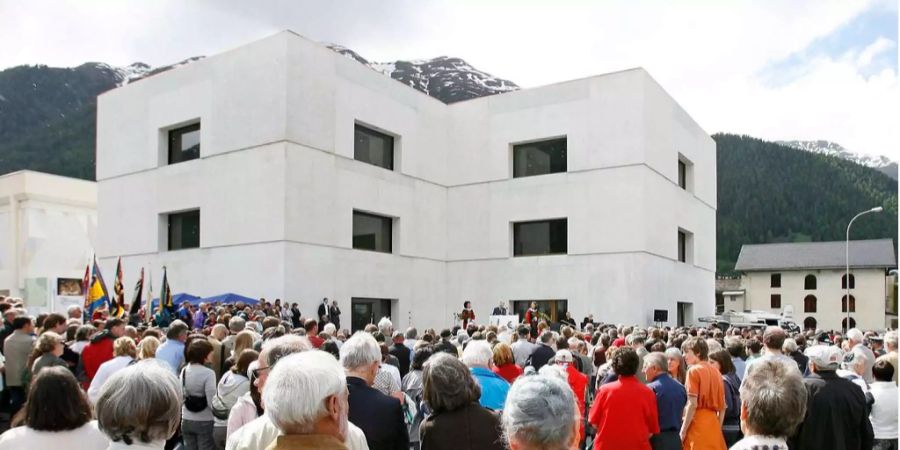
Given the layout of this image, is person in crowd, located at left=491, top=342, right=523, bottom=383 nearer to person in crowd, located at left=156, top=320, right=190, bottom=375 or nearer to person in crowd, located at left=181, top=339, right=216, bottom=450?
person in crowd, located at left=181, top=339, right=216, bottom=450

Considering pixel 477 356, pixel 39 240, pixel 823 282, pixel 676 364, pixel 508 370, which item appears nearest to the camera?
pixel 477 356

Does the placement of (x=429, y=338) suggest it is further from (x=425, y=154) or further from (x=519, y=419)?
(x=425, y=154)

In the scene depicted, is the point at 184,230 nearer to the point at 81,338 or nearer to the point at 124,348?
the point at 81,338

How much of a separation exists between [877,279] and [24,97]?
146m

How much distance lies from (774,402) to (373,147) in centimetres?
2626

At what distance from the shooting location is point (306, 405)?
285cm

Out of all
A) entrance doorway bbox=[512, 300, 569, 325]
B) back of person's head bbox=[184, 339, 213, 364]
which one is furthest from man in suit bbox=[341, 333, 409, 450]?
entrance doorway bbox=[512, 300, 569, 325]

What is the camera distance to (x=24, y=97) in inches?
5374

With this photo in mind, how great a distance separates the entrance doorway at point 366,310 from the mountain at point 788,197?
339 feet

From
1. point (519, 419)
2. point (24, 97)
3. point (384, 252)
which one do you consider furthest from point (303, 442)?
point (24, 97)

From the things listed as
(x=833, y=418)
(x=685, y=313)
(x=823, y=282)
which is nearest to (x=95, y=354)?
(x=833, y=418)

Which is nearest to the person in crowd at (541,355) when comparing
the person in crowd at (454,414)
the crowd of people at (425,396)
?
the crowd of people at (425,396)

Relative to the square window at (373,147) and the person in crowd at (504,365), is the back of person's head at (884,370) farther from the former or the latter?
the square window at (373,147)

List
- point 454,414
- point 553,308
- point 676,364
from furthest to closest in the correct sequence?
point 553,308 → point 676,364 → point 454,414
